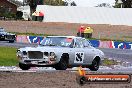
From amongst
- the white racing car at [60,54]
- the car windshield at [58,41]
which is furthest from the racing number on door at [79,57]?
the car windshield at [58,41]

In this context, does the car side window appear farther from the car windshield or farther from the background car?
the background car

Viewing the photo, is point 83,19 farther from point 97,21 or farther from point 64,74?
point 64,74

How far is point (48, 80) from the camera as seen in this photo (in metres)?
16.0

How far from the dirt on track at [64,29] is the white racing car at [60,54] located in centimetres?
4525

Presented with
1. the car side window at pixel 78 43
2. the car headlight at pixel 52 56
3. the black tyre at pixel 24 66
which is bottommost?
the black tyre at pixel 24 66

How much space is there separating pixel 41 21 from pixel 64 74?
194 ft

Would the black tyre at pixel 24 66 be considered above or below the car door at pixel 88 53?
below

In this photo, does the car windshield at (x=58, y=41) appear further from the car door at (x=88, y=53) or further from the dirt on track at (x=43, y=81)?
the dirt on track at (x=43, y=81)

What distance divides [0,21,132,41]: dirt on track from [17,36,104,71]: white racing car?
45.2 metres

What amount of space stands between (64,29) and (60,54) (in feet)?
176

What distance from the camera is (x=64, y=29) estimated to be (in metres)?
73.6

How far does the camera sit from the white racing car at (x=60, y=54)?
19.9 m

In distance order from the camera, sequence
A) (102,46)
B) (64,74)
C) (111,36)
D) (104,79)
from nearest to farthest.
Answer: (104,79) → (64,74) → (102,46) → (111,36)

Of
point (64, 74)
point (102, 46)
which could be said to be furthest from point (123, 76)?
point (102, 46)
